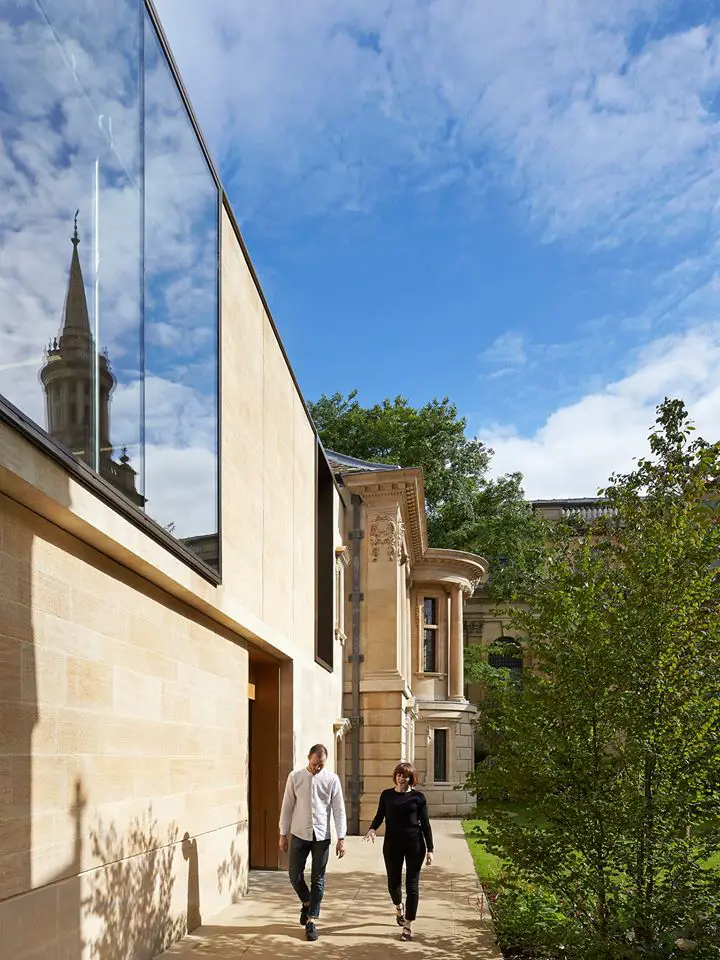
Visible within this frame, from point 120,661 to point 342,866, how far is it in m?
10.5

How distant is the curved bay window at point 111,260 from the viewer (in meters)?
6.72

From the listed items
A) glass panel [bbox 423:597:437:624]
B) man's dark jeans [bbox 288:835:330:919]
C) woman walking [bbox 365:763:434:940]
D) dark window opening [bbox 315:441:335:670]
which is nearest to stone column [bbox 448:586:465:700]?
glass panel [bbox 423:597:437:624]

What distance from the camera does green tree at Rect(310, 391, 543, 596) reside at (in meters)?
41.5

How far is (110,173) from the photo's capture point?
8.32m

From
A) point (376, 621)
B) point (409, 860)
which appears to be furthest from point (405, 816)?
point (376, 621)

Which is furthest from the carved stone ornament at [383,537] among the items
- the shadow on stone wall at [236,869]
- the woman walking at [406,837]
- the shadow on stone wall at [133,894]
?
the shadow on stone wall at [133,894]

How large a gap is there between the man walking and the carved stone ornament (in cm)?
1683

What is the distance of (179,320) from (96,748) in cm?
460

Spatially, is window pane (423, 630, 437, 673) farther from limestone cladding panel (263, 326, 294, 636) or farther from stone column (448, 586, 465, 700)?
limestone cladding panel (263, 326, 294, 636)

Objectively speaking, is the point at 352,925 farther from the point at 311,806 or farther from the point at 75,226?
the point at 75,226

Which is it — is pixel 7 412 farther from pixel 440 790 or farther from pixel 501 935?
pixel 440 790

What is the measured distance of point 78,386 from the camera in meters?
7.57

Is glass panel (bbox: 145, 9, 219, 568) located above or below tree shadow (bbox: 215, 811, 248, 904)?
above

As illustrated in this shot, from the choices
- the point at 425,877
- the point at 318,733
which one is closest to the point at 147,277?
the point at 425,877
